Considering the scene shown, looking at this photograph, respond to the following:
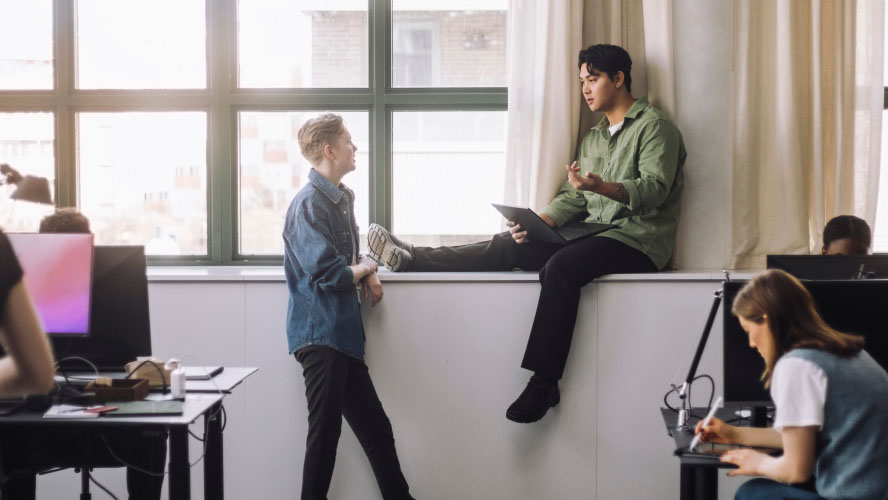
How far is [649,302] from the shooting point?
300cm

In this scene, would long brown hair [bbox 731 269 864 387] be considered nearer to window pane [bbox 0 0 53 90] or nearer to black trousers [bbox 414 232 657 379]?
black trousers [bbox 414 232 657 379]

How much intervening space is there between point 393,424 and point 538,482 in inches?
24.9

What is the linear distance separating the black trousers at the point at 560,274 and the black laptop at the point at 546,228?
0.04 meters

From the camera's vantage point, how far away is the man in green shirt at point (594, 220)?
114 inches

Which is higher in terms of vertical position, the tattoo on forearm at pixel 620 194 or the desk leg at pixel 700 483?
the tattoo on forearm at pixel 620 194

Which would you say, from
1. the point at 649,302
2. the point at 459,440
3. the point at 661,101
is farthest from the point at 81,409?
the point at 661,101

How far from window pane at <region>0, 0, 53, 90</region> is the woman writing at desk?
3422 millimetres

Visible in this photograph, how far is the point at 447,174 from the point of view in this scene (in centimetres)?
355

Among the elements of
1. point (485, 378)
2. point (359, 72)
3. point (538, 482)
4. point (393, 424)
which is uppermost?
point (359, 72)

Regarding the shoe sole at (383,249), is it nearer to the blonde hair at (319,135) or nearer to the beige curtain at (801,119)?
the blonde hair at (319,135)

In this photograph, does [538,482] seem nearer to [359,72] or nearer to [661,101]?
[661,101]

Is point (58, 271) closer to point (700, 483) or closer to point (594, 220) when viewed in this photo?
point (700, 483)

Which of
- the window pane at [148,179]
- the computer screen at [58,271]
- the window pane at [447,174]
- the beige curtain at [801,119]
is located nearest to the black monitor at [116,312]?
the computer screen at [58,271]

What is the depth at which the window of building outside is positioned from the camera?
354 centimetres
